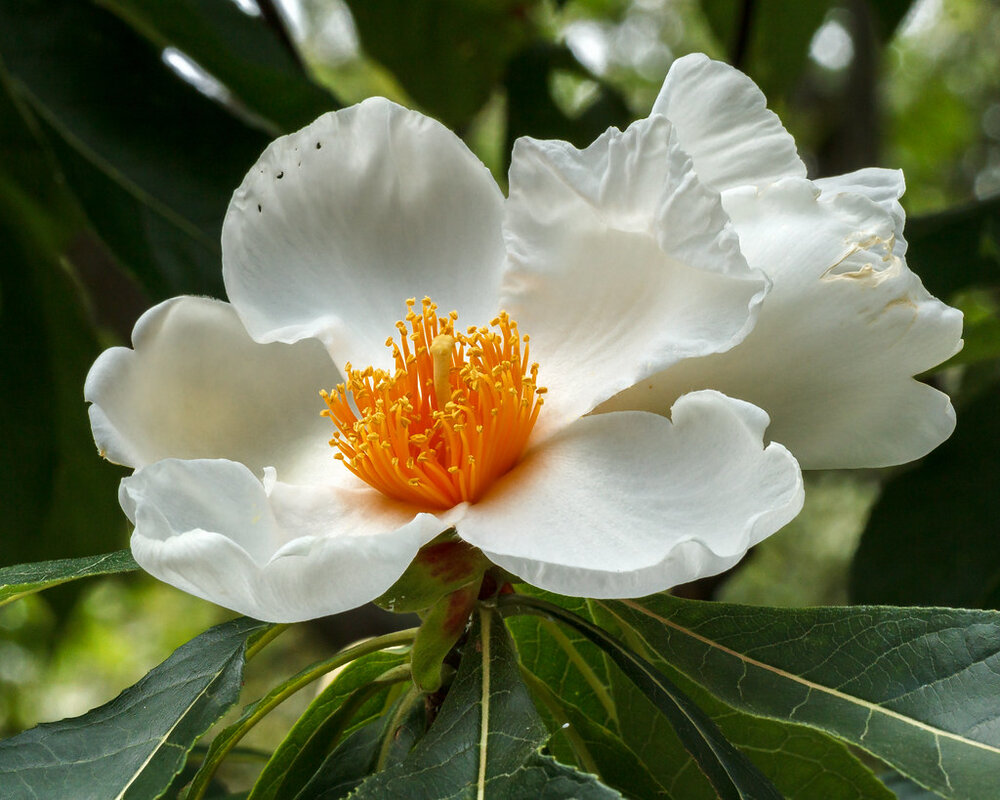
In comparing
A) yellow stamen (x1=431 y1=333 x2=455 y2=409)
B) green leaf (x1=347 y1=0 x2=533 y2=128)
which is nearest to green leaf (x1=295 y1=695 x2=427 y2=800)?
yellow stamen (x1=431 y1=333 x2=455 y2=409)

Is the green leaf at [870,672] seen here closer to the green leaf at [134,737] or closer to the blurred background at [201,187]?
the green leaf at [134,737]

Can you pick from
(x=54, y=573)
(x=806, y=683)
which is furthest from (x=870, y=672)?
(x=54, y=573)

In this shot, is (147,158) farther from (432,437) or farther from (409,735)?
(409,735)

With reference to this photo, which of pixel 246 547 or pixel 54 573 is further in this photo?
pixel 54 573

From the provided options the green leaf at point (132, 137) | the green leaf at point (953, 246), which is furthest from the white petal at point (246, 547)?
the green leaf at point (953, 246)

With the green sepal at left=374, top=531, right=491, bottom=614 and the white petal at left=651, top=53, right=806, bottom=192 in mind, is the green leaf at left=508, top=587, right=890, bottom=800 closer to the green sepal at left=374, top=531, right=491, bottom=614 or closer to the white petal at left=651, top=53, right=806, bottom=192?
the green sepal at left=374, top=531, right=491, bottom=614

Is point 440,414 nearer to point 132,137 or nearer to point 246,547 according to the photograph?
point 246,547
